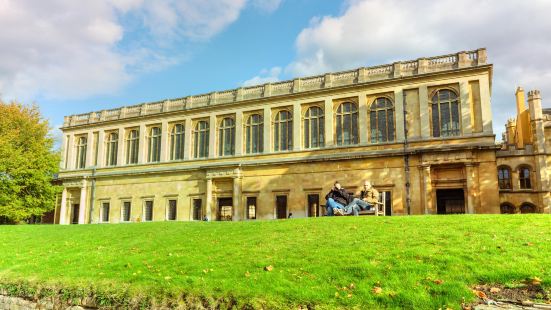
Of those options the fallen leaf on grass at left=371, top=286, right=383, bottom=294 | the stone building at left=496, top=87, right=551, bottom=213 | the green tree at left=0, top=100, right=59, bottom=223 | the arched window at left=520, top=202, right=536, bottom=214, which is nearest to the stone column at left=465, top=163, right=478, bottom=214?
the stone building at left=496, top=87, right=551, bottom=213

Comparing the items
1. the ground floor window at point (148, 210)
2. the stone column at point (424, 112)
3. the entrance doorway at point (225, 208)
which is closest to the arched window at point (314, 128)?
the stone column at point (424, 112)

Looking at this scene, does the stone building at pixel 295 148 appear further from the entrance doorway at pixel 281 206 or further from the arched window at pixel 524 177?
the arched window at pixel 524 177

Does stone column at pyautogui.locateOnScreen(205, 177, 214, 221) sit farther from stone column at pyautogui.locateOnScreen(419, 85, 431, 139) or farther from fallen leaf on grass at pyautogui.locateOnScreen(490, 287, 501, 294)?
fallen leaf on grass at pyautogui.locateOnScreen(490, 287, 501, 294)

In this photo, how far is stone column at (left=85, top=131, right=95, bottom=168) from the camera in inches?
1844

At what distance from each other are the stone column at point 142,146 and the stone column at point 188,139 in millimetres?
5090

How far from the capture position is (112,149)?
46281 millimetres

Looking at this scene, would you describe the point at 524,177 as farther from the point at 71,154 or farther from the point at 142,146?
the point at 71,154

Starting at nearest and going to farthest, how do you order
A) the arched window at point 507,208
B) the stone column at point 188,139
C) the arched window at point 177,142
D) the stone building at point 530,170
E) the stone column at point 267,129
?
the stone column at point 267,129, the stone building at point 530,170, the arched window at point 507,208, the stone column at point 188,139, the arched window at point 177,142

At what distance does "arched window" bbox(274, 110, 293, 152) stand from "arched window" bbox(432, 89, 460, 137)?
1185cm

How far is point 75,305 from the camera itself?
1155cm

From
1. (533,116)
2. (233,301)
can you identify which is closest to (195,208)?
(233,301)

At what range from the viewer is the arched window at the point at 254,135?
3859 centimetres

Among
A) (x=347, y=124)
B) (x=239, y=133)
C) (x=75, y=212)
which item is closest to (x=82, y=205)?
(x=75, y=212)

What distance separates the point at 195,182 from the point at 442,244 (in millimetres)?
30425
